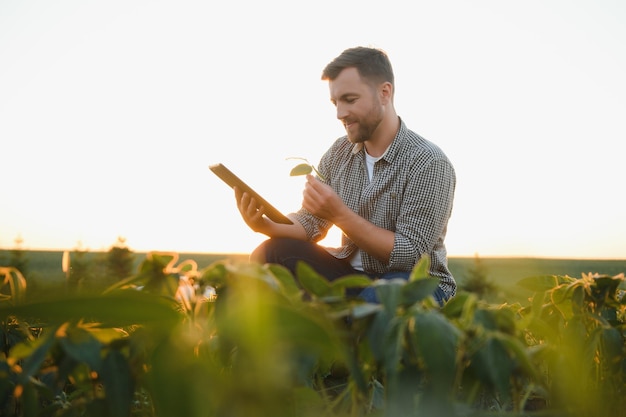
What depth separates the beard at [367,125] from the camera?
3.76m

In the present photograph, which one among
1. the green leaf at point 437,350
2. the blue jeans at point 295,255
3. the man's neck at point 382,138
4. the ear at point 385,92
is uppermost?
the ear at point 385,92

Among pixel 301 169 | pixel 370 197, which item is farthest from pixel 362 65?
pixel 301 169

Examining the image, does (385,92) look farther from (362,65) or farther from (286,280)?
(286,280)

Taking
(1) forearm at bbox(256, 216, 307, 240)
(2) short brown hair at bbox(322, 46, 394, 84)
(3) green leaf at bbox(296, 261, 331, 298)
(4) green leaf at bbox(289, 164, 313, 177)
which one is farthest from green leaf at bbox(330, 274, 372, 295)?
(2) short brown hair at bbox(322, 46, 394, 84)

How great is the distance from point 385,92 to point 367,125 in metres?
0.39

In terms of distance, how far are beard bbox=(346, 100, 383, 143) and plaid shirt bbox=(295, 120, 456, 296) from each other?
13 centimetres

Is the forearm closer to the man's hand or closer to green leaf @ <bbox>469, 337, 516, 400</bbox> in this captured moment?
the man's hand

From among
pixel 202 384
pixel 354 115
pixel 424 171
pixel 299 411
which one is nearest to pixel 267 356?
pixel 202 384

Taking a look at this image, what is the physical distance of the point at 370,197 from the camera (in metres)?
3.60

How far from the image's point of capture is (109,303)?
0.47 meters

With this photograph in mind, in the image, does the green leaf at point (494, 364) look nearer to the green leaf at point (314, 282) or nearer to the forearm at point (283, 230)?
the green leaf at point (314, 282)

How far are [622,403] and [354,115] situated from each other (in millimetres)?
3008

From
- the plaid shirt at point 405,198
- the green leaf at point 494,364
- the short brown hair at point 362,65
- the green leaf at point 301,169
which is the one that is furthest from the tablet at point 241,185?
the green leaf at point 494,364

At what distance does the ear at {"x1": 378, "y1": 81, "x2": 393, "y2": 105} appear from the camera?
398cm
